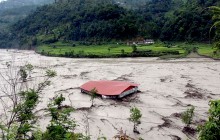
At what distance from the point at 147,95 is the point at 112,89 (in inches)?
146

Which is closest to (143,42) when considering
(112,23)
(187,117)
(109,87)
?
(112,23)

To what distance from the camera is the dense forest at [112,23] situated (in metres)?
80.3

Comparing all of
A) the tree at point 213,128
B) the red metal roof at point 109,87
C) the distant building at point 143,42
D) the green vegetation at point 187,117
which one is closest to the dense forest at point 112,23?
the distant building at point 143,42

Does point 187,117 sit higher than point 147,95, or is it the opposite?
point 187,117

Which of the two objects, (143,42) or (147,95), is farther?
(143,42)

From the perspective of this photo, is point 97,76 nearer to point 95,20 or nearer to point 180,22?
point 180,22

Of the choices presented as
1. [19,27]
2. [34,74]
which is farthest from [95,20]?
[34,74]

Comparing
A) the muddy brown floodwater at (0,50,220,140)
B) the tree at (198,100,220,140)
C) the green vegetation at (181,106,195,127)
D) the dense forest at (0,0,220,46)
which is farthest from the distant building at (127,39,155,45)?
the tree at (198,100,220,140)

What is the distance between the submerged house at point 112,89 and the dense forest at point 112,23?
4746 cm

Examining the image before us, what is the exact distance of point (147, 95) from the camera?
31.7m

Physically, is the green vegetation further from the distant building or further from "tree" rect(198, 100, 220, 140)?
the distant building

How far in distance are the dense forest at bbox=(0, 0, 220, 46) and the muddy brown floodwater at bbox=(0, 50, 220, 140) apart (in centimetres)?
2819

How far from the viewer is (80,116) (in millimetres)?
25812

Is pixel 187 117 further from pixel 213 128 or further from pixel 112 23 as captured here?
pixel 112 23
